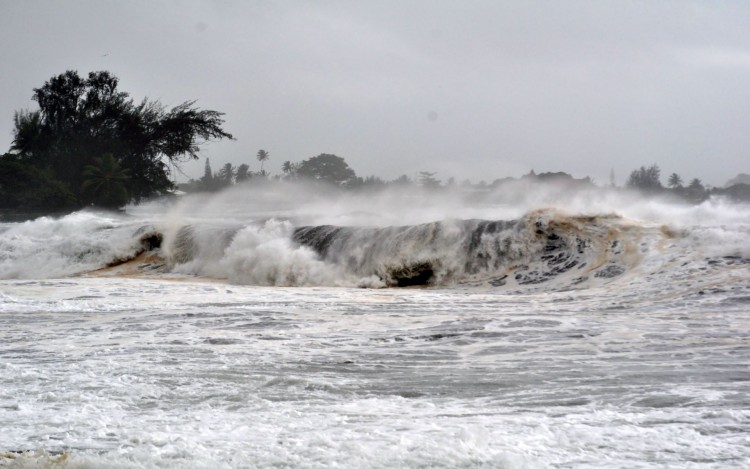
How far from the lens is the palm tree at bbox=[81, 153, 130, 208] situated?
36906 mm

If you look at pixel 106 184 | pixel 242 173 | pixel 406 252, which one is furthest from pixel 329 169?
pixel 406 252

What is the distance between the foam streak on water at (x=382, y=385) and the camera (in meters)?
2.96

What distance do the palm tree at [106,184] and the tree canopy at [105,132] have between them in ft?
5.72

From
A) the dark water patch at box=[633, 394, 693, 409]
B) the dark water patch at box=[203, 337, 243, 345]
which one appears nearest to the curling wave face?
the dark water patch at box=[633, 394, 693, 409]

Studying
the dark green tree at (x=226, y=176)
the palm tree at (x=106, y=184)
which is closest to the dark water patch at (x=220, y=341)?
the palm tree at (x=106, y=184)

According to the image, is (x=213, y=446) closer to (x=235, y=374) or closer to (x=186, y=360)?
(x=235, y=374)

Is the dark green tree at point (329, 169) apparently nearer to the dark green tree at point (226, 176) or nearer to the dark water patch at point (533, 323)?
the dark green tree at point (226, 176)

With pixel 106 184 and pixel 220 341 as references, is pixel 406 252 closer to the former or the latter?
pixel 220 341

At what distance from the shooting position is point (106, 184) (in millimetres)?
37125

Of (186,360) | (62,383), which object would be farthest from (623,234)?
(62,383)

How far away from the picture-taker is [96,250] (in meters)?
17.2

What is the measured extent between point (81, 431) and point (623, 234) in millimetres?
9370

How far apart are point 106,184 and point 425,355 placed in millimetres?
35423

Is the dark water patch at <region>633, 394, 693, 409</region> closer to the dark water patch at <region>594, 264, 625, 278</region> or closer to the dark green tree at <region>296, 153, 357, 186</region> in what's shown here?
the dark water patch at <region>594, 264, 625, 278</region>
